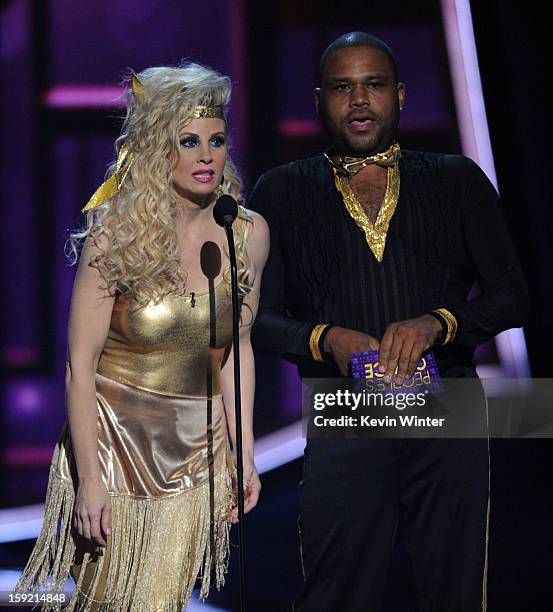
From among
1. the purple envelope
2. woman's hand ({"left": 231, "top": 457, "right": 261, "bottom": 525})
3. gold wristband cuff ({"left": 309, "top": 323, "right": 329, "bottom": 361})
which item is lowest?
woman's hand ({"left": 231, "top": 457, "right": 261, "bottom": 525})

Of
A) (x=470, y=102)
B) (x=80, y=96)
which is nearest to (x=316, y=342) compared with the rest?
(x=470, y=102)

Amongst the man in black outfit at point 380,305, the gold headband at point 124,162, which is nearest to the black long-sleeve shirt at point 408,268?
the man in black outfit at point 380,305

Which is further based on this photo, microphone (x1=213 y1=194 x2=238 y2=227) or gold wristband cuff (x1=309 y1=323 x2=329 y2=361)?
gold wristband cuff (x1=309 y1=323 x2=329 y2=361)

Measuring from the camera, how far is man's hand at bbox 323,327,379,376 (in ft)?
8.05

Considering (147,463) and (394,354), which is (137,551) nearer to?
(147,463)

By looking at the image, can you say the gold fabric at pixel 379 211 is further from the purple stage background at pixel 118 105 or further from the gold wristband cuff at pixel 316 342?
the purple stage background at pixel 118 105

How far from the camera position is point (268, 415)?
4133 mm

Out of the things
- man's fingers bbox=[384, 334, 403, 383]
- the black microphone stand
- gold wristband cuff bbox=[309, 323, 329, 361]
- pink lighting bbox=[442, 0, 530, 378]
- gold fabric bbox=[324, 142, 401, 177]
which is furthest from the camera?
pink lighting bbox=[442, 0, 530, 378]

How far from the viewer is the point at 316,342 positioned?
99.7 inches

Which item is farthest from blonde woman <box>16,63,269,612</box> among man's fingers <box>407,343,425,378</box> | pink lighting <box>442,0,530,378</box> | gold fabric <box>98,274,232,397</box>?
pink lighting <box>442,0,530,378</box>

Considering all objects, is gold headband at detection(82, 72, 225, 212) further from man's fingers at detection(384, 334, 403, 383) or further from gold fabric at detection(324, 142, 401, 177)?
man's fingers at detection(384, 334, 403, 383)

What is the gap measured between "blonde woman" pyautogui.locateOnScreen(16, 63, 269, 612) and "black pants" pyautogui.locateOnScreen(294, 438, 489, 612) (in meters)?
0.25

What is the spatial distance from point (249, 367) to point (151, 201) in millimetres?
488

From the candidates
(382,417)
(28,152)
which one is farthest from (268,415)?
(382,417)
